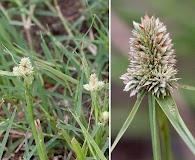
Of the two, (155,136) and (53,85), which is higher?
(53,85)

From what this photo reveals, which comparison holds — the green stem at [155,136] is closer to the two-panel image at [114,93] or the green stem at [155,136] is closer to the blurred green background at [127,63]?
the two-panel image at [114,93]

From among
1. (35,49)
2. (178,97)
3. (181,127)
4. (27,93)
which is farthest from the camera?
(35,49)

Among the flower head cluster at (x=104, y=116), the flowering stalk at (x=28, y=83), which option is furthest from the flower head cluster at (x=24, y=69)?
the flower head cluster at (x=104, y=116)

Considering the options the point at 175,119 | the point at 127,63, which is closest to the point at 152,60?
the point at 175,119

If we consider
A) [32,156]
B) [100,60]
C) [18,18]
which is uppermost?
[18,18]

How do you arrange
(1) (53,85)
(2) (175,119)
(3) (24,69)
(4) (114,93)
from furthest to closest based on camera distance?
(1) (53,85) → (4) (114,93) → (3) (24,69) → (2) (175,119)

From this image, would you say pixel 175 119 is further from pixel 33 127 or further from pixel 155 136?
pixel 33 127

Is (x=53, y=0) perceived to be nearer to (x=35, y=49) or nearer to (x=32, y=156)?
(x=35, y=49)

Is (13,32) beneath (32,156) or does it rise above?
above

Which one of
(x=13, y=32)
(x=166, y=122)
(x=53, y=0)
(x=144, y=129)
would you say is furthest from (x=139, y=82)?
(x=53, y=0)
